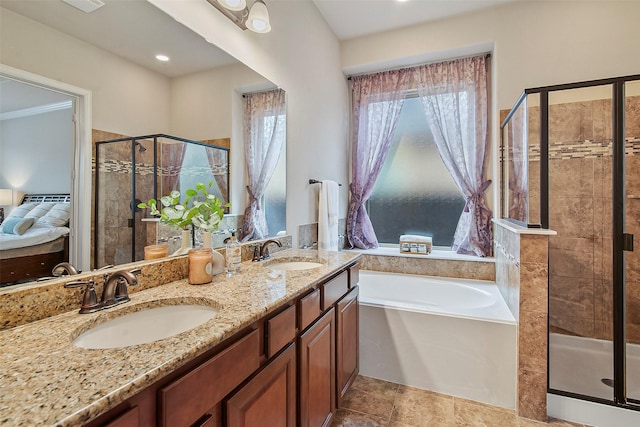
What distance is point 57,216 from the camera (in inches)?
37.3

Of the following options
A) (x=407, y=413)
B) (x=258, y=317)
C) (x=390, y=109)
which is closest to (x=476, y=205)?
(x=390, y=109)

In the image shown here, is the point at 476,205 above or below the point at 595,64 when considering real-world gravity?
below

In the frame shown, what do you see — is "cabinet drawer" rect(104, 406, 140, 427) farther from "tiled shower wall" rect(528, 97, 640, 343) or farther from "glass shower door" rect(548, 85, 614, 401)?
"tiled shower wall" rect(528, 97, 640, 343)

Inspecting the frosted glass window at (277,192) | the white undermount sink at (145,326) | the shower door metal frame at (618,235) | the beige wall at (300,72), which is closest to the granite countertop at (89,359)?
the white undermount sink at (145,326)

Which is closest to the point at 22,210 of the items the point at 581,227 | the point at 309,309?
the point at 309,309

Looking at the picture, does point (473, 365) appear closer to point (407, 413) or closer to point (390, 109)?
point (407, 413)

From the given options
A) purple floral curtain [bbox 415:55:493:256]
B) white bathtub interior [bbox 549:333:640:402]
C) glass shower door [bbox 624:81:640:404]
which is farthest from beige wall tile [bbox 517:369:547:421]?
purple floral curtain [bbox 415:55:493:256]

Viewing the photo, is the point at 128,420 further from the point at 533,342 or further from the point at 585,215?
A: the point at 585,215

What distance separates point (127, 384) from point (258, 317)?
0.42 metres

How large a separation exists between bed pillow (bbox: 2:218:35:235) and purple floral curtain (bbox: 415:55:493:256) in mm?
3130

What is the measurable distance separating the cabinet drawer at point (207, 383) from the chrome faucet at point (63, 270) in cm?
60

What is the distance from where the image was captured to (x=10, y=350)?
0.67 m

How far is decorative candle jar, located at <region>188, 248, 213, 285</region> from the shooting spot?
4.05ft

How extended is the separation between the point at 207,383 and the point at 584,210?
298cm
